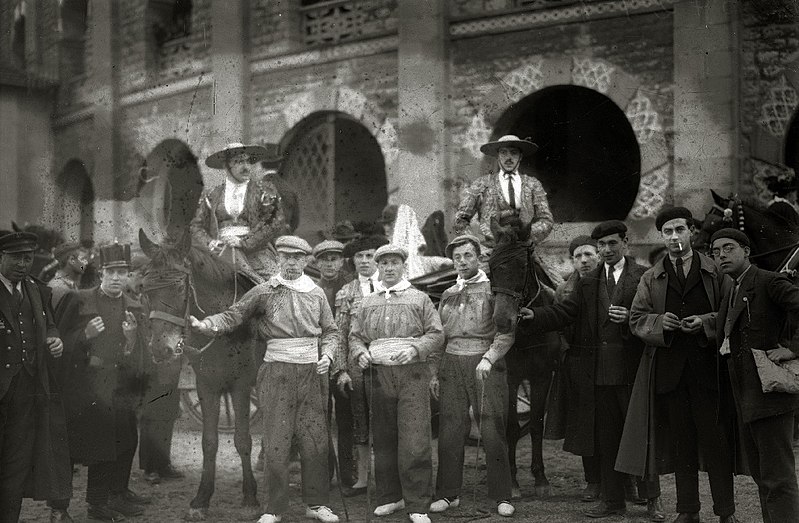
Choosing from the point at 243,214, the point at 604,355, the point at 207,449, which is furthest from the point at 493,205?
the point at 207,449

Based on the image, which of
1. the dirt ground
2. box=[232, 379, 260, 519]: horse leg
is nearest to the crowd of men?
the dirt ground

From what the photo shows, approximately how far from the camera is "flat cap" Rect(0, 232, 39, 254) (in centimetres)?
506

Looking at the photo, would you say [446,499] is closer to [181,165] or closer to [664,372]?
[664,372]

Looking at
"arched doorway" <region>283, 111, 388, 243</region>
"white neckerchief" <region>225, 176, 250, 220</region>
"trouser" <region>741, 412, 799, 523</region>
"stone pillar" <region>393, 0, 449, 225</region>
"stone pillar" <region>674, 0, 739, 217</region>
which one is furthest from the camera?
"stone pillar" <region>393, 0, 449, 225</region>

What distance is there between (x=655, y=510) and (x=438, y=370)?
5.58 feet

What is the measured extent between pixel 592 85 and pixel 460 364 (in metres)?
Answer: 4.32

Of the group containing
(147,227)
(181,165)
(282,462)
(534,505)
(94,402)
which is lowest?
(534,505)

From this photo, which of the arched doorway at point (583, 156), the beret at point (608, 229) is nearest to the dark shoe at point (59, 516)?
the beret at point (608, 229)

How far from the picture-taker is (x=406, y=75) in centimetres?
907

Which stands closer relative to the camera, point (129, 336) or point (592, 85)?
point (129, 336)

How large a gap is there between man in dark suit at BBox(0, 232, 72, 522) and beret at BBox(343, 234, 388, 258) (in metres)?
2.33

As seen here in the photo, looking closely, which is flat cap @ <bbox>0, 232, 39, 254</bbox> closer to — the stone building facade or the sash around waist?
the sash around waist

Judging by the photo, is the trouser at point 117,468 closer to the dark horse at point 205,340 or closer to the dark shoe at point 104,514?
the dark shoe at point 104,514

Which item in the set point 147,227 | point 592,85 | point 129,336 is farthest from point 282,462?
point 592,85
